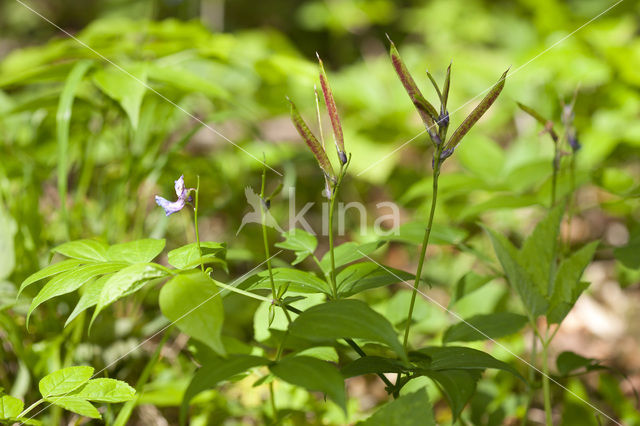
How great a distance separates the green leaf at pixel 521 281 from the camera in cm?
78

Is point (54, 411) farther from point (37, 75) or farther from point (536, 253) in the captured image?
point (536, 253)

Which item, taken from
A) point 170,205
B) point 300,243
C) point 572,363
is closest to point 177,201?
point 170,205

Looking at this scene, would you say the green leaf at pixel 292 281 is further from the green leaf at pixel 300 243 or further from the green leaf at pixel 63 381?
the green leaf at pixel 63 381

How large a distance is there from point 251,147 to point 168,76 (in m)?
1.00

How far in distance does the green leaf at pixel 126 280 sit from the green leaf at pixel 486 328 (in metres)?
0.49

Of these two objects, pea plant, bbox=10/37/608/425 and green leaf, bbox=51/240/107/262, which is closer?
pea plant, bbox=10/37/608/425

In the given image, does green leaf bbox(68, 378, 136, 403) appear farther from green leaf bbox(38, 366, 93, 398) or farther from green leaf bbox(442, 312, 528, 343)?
green leaf bbox(442, 312, 528, 343)

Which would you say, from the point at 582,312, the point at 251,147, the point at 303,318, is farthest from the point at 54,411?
the point at 582,312

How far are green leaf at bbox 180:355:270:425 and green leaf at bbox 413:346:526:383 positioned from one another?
22 cm

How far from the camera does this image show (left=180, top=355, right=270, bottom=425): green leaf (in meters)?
0.50

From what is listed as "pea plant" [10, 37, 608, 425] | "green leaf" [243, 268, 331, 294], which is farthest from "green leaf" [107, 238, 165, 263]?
"green leaf" [243, 268, 331, 294]

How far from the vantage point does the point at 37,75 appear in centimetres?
114

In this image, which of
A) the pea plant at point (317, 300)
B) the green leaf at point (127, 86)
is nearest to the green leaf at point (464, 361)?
the pea plant at point (317, 300)

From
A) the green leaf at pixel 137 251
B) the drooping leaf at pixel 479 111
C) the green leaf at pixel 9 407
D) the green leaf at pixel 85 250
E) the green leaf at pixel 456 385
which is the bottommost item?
the green leaf at pixel 9 407
